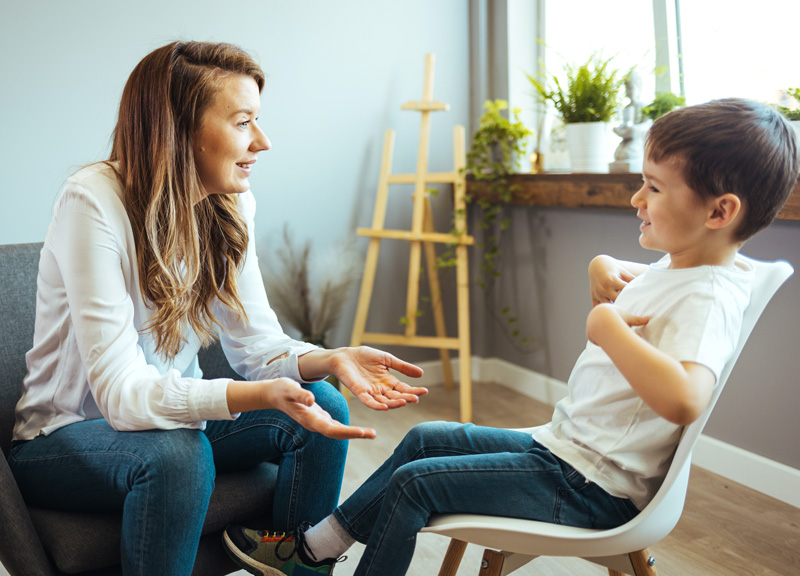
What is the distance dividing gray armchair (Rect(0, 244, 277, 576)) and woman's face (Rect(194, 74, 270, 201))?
415mm

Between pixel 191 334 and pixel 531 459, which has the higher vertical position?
pixel 191 334

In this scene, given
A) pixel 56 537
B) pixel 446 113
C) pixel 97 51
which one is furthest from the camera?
pixel 446 113

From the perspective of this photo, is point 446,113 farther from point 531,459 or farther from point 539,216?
point 531,459

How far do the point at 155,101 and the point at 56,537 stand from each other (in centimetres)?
76

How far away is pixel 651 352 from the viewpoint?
1.00 metres

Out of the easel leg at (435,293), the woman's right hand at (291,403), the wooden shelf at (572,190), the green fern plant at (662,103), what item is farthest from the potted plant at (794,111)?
the woman's right hand at (291,403)

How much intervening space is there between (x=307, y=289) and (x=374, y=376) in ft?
5.16

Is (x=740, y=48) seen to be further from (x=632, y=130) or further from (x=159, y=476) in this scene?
(x=159, y=476)

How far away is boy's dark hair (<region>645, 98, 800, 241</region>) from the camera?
3.52ft

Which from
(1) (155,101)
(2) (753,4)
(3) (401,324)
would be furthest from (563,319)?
(1) (155,101)

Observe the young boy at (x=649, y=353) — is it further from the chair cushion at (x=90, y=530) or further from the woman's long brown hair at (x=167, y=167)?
the woman's long brown hair at (x=167, y=167)

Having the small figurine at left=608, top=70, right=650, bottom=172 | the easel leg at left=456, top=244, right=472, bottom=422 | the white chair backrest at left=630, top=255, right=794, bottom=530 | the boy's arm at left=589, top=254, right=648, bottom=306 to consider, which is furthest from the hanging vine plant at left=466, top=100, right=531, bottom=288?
the white chair backrest at left=630, top=255, right=794, bottom=530

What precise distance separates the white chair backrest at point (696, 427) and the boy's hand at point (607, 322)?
0.51 ft

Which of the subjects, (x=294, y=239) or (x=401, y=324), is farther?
(x=401, y=324)
